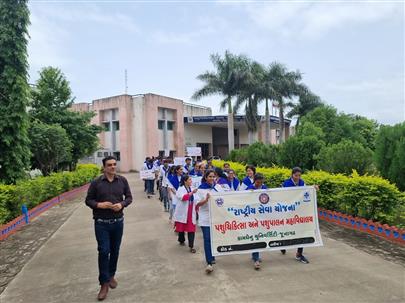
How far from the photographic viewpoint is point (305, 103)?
3475 centimetres

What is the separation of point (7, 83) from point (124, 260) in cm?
801

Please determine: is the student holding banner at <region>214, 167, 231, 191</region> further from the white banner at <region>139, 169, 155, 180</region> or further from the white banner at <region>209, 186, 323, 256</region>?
the white banner at <region>139, 169, 155, 180</region>

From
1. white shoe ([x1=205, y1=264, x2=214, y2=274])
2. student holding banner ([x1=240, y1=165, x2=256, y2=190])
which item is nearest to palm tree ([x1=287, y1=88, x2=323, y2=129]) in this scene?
student holding banner ([x1=240, y1=165, x2=256, y2=190])

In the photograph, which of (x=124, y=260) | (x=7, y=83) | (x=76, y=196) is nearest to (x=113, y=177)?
(x=124, y=260)

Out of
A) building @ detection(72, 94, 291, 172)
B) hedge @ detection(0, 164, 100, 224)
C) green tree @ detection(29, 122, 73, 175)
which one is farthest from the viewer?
building @ detection(72, 94, 291, 172)

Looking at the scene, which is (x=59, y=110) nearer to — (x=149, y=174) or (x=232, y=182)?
(x=149, y=174)

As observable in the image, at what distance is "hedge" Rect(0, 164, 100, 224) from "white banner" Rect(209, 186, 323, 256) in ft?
19.1

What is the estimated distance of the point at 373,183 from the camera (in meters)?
7.02

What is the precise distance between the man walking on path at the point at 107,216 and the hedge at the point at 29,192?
5.09m

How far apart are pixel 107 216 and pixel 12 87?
335 inches

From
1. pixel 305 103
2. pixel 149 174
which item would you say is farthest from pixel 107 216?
pixel 305 103

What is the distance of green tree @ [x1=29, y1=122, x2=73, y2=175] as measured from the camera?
15.6m

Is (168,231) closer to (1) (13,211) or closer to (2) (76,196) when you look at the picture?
(1) (13,211)

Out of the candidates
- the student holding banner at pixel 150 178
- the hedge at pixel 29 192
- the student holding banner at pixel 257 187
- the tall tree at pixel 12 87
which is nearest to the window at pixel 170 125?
the hedge at pixel 29 192
